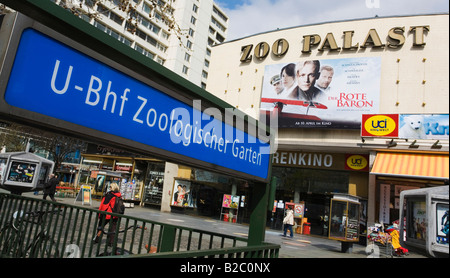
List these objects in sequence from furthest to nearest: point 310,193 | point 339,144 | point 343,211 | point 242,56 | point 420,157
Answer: point 242,56 < point 310,193 < point 339,144 < point 420,157 < point 343,211

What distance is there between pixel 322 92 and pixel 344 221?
827cm

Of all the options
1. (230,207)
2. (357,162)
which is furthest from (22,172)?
(357,162)

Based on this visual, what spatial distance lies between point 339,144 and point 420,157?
3.88 meters

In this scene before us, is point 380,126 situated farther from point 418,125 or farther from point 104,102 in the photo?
point 104,102

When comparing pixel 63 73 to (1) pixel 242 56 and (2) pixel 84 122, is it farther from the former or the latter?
(1) pixel 242 56

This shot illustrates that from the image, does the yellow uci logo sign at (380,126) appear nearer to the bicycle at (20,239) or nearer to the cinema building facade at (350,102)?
the cinema building facade at (350,102)

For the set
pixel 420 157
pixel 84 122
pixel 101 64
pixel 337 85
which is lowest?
pixel 84 122

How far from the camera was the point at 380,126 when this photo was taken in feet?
52.0

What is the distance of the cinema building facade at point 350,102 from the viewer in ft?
51.0

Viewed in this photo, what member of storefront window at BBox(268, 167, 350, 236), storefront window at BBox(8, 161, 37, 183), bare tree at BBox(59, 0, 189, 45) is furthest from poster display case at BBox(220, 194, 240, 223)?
bare tree at BBox(59, 0, 189, 45)

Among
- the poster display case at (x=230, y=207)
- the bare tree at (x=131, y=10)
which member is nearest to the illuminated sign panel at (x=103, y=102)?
the bare tree at (x=131, y=10)

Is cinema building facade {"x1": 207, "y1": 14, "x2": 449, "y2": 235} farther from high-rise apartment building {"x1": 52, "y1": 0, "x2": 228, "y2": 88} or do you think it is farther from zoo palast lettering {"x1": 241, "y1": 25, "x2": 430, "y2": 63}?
high-rise apartment building {"x1": 52, "y1": 0, "x2": 228, "y2": 88}

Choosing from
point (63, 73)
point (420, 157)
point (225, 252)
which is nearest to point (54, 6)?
point (63, 73)

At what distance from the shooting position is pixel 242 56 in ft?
71.7
